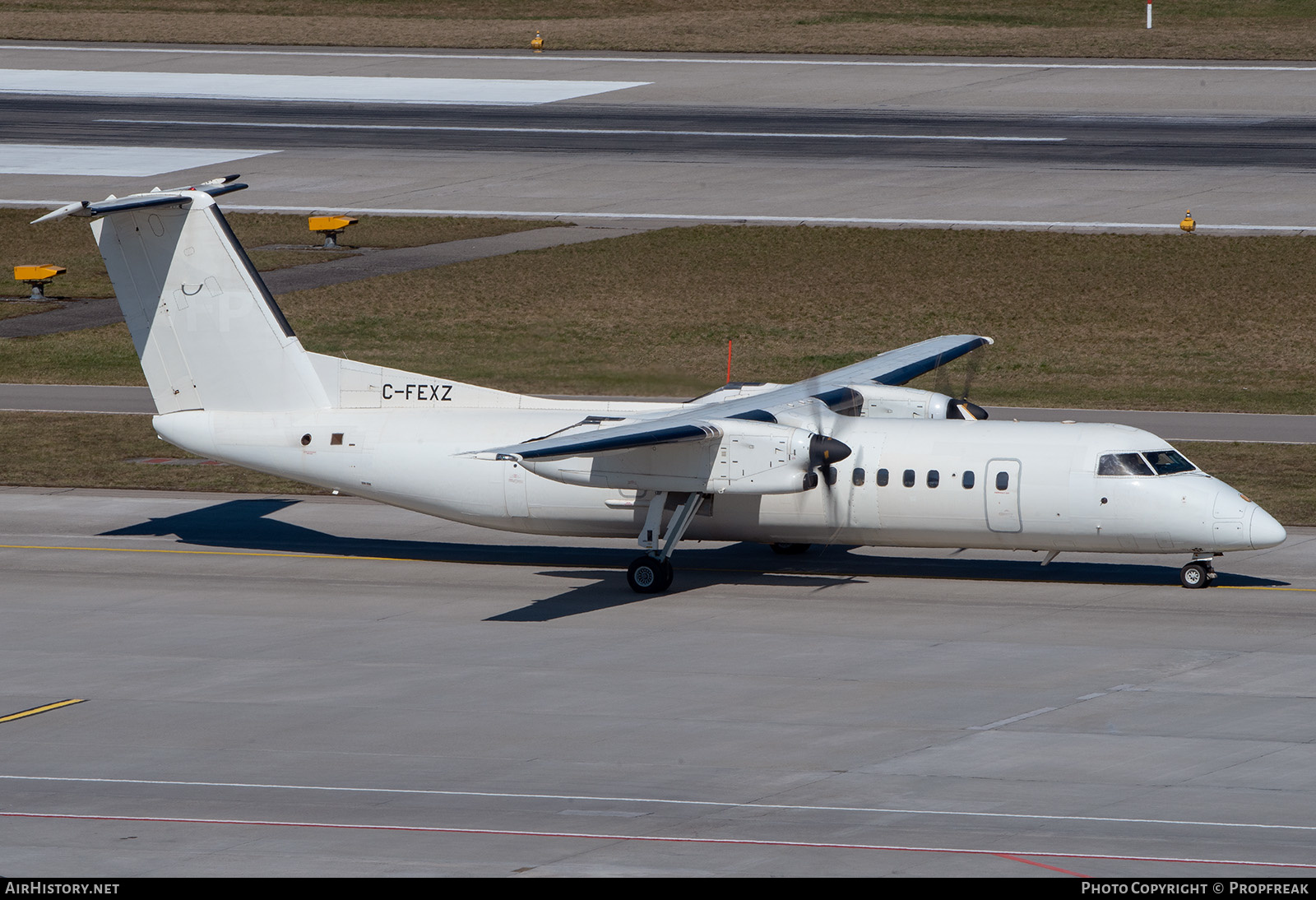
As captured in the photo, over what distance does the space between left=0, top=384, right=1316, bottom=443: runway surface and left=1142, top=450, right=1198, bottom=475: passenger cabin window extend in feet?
31.3

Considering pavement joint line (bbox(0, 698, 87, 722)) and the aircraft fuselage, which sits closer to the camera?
pavement joint line (bbox(0, 698, 87, 722))

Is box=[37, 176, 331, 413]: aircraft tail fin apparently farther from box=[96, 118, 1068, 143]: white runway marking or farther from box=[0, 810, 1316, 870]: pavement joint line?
box=[96, 118, 1068, 143]: white runway marking

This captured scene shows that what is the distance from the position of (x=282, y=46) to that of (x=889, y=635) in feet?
215

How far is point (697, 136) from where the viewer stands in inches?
2501

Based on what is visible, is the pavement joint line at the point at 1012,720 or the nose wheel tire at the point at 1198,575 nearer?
the pavement joint line at the point at 1012,720

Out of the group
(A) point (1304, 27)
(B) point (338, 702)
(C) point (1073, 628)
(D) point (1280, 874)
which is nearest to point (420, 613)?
(B) point (338, 702)

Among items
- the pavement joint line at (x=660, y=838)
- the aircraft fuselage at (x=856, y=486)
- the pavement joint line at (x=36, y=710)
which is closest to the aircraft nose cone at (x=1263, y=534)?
the aircraft fuselage at (x=856, y=486)

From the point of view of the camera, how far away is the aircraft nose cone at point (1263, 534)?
81.1ft

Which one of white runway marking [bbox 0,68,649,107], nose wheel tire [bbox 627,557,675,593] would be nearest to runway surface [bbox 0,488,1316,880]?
nose wheel tire [bbox 627,557,675,593]

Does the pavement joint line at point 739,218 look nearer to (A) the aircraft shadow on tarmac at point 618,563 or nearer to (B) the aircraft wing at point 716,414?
(B) the aircraft wing at point 716,414

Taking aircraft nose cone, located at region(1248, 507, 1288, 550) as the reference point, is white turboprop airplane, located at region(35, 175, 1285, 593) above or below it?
above

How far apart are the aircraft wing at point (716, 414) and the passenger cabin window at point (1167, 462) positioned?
5.16 m

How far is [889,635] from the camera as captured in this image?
23844mm

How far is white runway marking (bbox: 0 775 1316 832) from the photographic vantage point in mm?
16656
